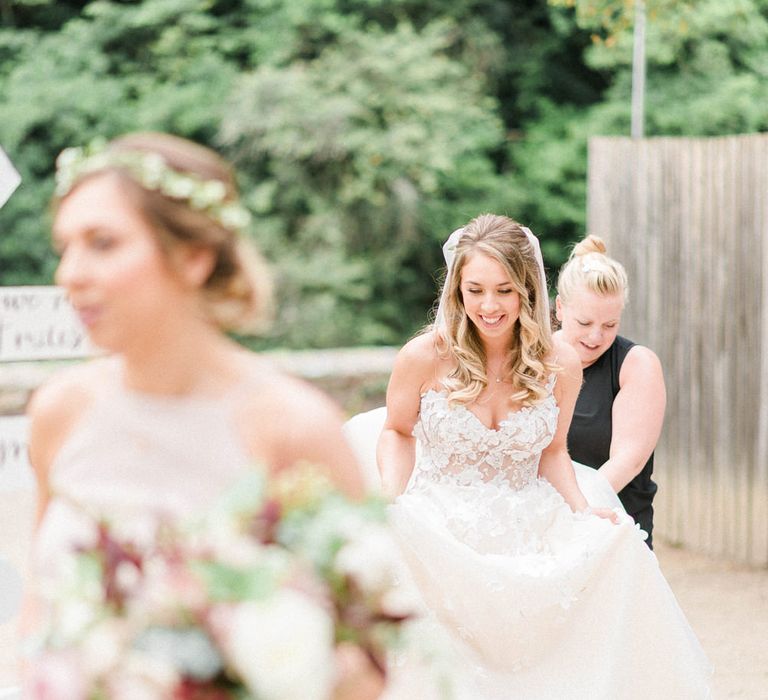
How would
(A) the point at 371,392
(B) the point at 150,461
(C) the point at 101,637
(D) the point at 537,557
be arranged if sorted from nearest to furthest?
(C) the point at 101,637
(B) the point at 150,461
(D) the point at 537,557
(A) the point at 371,392

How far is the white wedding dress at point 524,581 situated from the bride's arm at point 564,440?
2.4 inches

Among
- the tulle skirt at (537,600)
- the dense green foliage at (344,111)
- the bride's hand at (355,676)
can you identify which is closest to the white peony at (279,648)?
the bride's hand at (355,676)

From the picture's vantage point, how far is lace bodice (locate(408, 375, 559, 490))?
368 centimetres

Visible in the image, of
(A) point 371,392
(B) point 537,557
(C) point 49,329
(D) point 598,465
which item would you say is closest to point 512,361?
(B) point 537,557

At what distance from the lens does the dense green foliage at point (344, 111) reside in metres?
14.9

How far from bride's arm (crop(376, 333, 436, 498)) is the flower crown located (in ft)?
6.47

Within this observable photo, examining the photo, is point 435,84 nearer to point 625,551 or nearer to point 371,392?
point 371,392

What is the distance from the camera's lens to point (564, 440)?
3846 millimetres

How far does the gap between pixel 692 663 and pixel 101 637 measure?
277cm

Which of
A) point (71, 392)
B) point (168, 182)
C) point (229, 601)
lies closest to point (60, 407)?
point (71, 392)

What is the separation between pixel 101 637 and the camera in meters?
1.40

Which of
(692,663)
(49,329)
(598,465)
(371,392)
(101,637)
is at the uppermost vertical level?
(101,637)

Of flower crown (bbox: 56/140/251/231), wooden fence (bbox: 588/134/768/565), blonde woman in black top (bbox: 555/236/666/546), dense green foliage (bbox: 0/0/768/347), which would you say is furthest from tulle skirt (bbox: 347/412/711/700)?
dense green foliage (bbox: 0/0/768/347)

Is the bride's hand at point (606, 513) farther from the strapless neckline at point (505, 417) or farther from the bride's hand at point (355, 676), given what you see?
the bride's hand at point (355, 676)
